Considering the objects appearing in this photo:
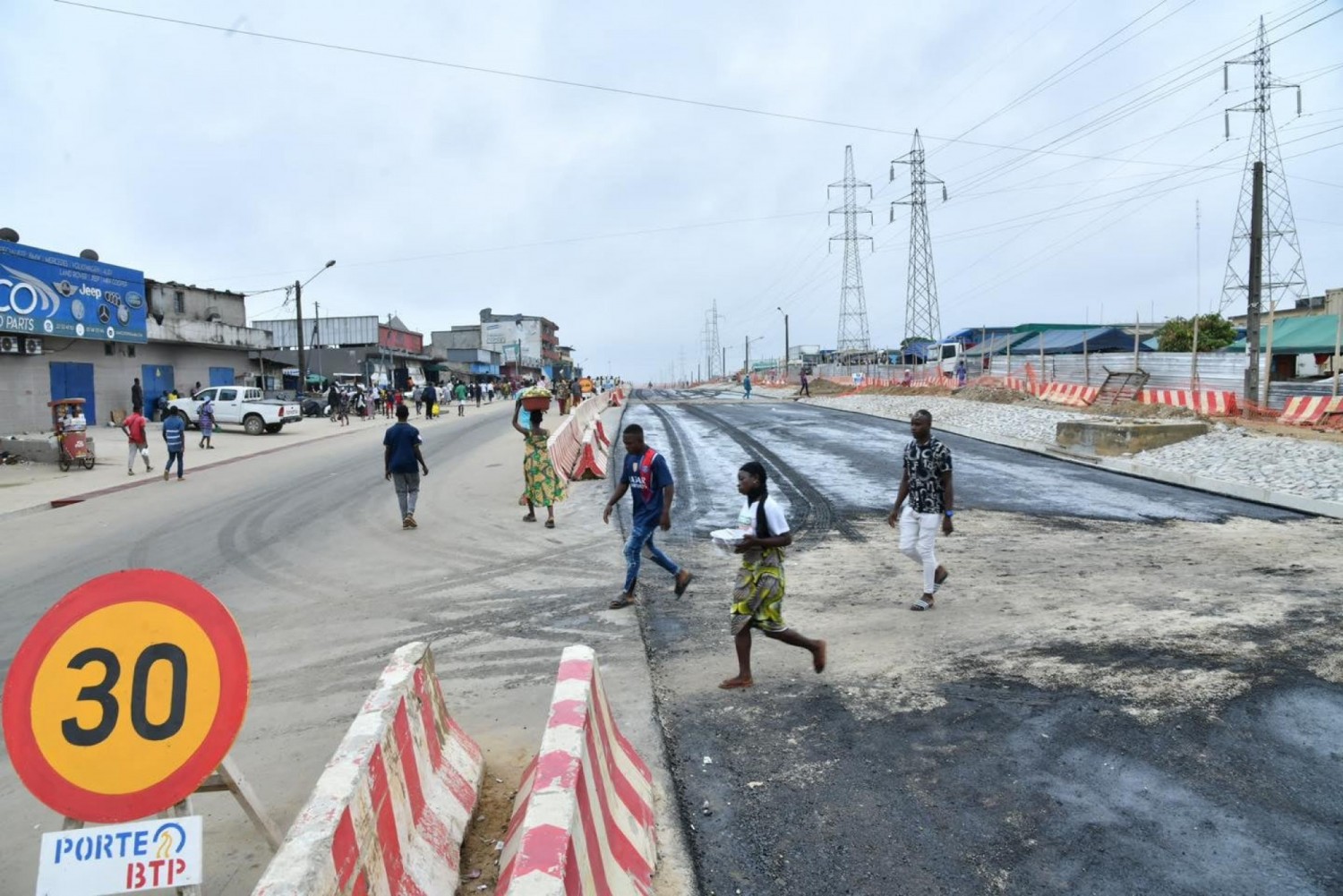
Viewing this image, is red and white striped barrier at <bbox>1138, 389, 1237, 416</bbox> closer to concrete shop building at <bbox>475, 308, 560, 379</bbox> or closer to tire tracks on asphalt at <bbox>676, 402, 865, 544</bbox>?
tire tracks on asphalt at <bbox>676, 402, 865, 544</bbox>

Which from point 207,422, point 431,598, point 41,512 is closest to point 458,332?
point 207,422

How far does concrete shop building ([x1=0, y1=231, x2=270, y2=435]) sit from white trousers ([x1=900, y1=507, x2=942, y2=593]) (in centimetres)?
2853

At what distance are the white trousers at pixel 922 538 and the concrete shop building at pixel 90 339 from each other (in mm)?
28525

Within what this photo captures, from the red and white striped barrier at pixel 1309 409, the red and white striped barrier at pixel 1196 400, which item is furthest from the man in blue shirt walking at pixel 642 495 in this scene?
the red and white striped barrier at pixel 1196 400

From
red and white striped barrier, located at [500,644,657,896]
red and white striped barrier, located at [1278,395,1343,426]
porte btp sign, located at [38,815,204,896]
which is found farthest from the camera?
red and white striped barrier, located at [1278,395,1343,426]

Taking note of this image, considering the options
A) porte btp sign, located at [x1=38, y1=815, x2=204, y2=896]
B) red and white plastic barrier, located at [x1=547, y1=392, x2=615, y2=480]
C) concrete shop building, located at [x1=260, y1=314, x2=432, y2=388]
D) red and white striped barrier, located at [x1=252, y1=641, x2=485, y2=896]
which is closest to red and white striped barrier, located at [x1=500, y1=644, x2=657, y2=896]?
red and white striped barrier, located at [x1=252, y1=641, x2=485, y2=896]

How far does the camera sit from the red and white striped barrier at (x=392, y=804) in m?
2.77

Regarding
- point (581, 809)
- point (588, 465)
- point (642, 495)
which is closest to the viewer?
point (581, 809)

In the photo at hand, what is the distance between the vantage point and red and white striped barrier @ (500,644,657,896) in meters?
2.85

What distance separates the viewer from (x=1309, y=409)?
20.0m

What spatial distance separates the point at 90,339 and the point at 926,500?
106ft

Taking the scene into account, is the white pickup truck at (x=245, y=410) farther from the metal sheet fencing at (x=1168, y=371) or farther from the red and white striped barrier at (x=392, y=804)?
the metal sheet fencing at (x=1168, y=371)

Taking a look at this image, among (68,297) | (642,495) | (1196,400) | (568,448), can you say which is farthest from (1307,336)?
(68,297)

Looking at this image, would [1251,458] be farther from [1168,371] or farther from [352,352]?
[352,352]
